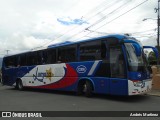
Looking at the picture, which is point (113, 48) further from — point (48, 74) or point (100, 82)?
point (48, 74)

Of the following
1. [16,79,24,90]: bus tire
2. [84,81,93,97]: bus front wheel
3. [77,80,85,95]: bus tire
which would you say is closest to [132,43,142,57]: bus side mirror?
[84,81,93,97]: bus front wheel

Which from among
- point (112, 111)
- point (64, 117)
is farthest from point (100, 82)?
point (64, 117)

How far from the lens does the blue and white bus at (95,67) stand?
13938 millimetres

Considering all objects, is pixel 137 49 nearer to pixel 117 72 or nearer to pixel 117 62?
pixel 117 62

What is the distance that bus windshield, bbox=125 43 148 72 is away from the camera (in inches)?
547

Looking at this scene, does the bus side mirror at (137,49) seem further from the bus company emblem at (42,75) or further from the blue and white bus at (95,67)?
the bus company emblem at (42,75)

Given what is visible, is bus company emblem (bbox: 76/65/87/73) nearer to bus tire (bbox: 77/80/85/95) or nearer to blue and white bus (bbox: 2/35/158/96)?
blue and white bus (bbox: 2/35/158/96)

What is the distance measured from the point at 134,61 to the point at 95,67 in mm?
2344

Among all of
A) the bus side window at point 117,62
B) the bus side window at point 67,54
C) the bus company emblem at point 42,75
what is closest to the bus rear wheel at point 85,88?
the bus side window at point 67,54

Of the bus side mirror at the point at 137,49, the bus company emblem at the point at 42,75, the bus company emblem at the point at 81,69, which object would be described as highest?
the bus side mirror at the point at 137,49

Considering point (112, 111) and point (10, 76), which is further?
point (10, 76)

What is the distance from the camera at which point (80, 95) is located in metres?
17.1

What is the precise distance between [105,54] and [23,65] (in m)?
10.2

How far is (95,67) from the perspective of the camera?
15586mm
